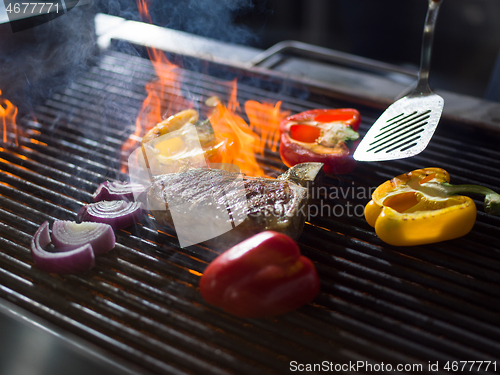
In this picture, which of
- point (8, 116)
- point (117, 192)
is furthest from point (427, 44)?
point (8, 116)

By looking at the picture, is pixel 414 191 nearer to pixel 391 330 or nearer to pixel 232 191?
pixel 391 330

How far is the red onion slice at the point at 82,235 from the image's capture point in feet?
6.41

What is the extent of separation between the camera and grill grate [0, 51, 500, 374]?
162 cm

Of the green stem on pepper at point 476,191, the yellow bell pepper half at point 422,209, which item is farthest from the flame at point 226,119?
the green stem on pepper at point 476,191

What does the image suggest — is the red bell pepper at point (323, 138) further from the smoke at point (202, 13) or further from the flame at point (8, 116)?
the flame at point (8, 116)

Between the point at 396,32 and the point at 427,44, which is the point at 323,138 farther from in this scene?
the point at 396,32

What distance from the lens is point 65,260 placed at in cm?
185

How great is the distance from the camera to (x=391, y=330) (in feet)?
5.57

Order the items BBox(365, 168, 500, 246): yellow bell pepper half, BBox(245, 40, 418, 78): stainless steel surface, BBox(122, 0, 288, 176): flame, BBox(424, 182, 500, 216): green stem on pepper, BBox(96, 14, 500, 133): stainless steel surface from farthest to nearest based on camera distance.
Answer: BBox(245, 40, 418, 78): stainless steel surface < BBox(96, 14, 500, 133): stainless steel surface < BBox(122, 0, 288, 176): flame < BBox(424, 182, 500, 216): green stem on pepper < BBox(365, 168, 500, 246): yellow bell pepper half

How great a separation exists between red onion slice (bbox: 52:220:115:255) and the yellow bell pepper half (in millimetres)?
1303

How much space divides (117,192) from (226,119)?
3.12 feet

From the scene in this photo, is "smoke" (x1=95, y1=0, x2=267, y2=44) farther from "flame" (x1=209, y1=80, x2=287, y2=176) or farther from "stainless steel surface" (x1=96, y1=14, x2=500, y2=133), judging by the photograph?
"flame" (x1=209, y1=80, x2=287, y2=176)

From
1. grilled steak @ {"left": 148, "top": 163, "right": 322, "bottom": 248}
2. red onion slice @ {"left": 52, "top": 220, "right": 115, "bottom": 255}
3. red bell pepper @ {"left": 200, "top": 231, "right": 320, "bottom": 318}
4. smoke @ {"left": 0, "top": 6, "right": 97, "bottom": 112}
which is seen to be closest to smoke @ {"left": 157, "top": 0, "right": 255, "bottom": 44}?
smoke @ {"left": 0, "top": 6, "right": 97, "bottom": 112}

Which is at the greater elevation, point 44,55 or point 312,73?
point 44,55
